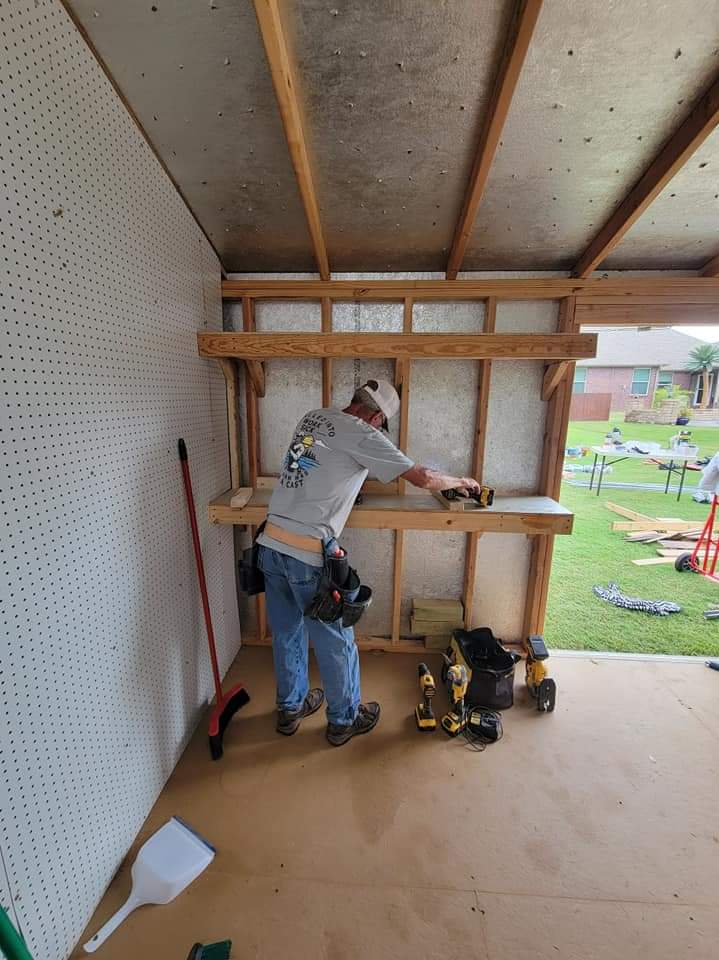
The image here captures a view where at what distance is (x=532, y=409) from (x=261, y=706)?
8.08 ft

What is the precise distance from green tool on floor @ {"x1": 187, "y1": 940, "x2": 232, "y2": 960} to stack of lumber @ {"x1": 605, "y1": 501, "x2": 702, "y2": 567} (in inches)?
186

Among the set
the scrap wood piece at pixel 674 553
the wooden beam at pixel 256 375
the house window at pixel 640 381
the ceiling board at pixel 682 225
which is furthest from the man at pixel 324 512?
the house window at pixel 640 381

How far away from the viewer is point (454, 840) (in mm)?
1566

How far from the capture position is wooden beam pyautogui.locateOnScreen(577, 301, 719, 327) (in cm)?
223

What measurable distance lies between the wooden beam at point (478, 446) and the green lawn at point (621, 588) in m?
0.82

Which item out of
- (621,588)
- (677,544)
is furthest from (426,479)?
(677,544)

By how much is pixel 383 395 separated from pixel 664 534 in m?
4.91

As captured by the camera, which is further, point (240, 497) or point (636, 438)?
point (636, 438)

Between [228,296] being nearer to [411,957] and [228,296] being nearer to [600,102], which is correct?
[600,102]

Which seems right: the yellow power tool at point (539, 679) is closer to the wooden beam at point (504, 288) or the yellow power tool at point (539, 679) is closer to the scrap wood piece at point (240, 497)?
the scrap wood piece at point (240, 497)

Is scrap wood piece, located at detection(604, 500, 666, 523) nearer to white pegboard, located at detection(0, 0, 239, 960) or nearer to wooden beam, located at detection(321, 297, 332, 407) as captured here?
wooden beam, located at detection(321, 297, 332, 407)

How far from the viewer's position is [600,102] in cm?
141

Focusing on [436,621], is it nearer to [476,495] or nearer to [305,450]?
[476,495]

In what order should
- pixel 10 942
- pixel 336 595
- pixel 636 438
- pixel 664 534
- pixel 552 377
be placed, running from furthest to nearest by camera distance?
pixel 636 438
pixel 664 534
pixel 552 377
pixel 336 595
pixel 10 942
